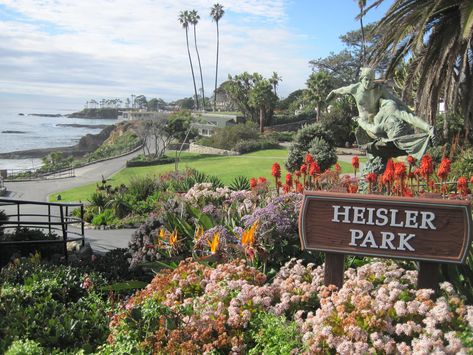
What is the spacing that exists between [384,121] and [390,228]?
484cm

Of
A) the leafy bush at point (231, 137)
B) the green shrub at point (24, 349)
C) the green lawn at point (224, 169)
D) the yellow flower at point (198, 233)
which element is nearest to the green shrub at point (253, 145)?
the green lawn at point (224, 169)

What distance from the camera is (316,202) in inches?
174

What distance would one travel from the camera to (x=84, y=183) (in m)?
38.9

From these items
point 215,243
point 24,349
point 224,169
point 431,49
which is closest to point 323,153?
point 431,49

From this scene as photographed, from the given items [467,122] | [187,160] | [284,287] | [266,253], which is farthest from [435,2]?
[187,160]

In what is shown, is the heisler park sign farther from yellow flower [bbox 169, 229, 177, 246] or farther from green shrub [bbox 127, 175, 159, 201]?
green shrub [bbox 127, 175, 159, 201]

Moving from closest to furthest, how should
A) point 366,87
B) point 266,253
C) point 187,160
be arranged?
point 266,253, point 366,87, point 187,160

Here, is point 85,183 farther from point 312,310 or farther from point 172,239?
point 312,310

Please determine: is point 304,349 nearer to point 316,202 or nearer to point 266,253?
point 316,202

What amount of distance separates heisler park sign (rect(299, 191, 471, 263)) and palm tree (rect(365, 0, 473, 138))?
9846mm

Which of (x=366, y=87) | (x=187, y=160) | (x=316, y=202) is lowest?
(x=187, y=160)

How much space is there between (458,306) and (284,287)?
137 cm

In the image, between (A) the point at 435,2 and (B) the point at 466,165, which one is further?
(B) the point at 466,165

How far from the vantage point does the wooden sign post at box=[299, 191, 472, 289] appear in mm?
4145
